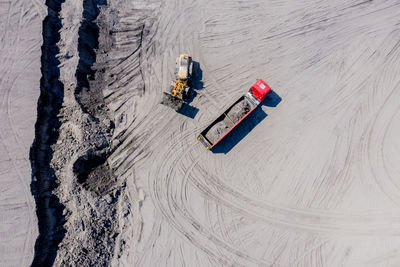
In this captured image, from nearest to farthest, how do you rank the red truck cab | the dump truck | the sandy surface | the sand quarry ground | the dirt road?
1. the sandy surface
2. the sand quarry ground
3. the dirt road
4. the red truck cab
5. the dump truck

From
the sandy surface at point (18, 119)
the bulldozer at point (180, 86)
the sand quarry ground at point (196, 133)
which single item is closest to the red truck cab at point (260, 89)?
the sand quarry ground at point (196, 133)

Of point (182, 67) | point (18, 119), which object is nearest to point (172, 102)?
point (182, 67)

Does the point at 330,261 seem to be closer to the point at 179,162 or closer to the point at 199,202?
the point at 199,202

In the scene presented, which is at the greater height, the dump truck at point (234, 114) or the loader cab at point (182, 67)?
the loader cab at point (182, 67)

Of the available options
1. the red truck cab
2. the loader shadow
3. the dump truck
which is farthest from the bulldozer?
the red truck cab

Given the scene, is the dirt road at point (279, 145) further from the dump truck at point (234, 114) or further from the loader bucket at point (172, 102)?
the dump truck at point (234, 114)

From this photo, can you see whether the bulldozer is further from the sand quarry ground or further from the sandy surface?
the sandy surface

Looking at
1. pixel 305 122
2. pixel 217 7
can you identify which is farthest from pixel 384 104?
pixel 217 7

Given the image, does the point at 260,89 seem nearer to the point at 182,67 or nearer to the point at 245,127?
the point at 245,127
